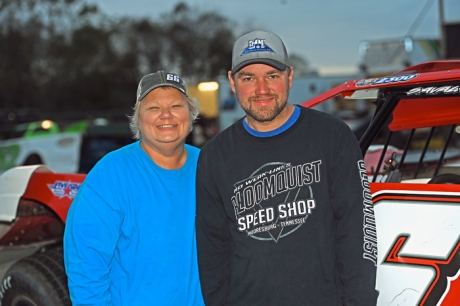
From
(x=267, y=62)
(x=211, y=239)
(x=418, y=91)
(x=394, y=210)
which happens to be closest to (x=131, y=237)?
(x=211, y=239)

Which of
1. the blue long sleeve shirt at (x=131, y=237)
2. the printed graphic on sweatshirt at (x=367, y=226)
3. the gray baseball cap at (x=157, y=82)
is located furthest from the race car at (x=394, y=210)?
the gray baseball cap at (x=157, y=82)

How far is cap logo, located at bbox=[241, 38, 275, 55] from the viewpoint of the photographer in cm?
208

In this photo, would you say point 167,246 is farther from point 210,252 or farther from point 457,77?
point 457,77

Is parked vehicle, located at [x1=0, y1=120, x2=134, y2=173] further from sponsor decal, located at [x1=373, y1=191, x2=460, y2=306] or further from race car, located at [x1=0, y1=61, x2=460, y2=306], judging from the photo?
sponsor decal, located at [x1=373, y1=191, x2=460, y2=306]

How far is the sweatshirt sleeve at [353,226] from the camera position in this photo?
1.91m

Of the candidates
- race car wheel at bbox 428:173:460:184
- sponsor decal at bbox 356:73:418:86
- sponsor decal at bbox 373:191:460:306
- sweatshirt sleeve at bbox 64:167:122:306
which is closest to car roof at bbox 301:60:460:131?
sponsor decal at bbox 356:73:418:86

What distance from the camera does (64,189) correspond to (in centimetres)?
354

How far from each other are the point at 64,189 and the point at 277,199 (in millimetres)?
1995

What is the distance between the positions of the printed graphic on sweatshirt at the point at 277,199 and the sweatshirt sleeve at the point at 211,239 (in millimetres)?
136

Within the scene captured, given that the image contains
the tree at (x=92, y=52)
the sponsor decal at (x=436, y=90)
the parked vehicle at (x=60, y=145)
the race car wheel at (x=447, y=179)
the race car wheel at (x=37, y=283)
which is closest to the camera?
the sponsor decal at (x=436, y=90)

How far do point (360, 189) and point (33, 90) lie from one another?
41334 mm

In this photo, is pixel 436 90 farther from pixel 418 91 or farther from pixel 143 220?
pixel 143 220

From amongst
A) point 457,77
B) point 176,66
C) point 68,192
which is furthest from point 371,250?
point 176,66

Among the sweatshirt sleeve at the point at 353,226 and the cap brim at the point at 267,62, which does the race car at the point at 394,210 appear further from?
the cap brim at the point at 267,62
